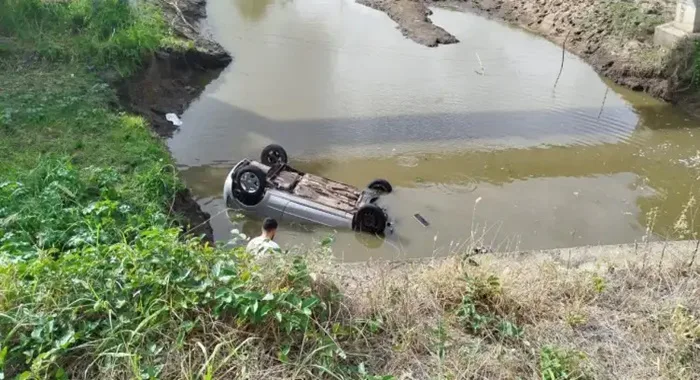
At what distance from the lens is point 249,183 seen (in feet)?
25.5

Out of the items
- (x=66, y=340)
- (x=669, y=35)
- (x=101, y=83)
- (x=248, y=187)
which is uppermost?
(x=66, y=340)

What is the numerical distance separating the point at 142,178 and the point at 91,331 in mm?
3539

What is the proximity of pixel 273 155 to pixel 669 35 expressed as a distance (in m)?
8.29

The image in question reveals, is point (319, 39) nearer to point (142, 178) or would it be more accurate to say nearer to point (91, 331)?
point (142, 178)

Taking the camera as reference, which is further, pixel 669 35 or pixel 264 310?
pixel 669 35

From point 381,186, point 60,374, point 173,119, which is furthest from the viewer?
point 173,119

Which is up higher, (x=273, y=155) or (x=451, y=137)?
(x=273, y=155)

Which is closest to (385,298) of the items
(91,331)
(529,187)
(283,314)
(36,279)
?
(283,314)

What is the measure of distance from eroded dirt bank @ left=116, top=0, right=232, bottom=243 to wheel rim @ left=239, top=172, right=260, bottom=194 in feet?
1.83

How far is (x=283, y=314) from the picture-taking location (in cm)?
374

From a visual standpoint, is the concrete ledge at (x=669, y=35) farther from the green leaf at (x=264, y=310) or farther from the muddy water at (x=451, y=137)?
the green leaf at (x=264, y=310)

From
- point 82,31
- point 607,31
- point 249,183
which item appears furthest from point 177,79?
point 607,31

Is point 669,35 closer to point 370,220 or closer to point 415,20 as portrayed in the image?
point 415,20

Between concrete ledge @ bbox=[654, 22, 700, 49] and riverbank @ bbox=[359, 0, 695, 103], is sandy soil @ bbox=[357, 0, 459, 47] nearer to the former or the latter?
riverbank @ bbox=[359, 0, 695, 103]
